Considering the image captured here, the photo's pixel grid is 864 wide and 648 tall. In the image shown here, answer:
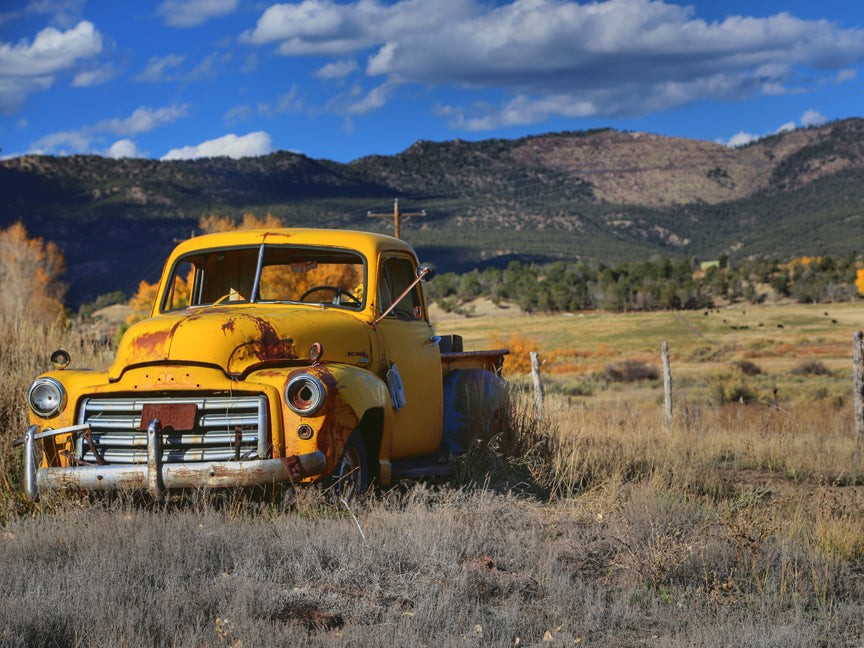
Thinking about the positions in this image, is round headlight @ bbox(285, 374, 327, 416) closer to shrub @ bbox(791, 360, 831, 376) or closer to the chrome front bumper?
the chrome front bumper

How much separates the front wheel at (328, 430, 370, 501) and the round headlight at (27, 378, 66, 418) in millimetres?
1797

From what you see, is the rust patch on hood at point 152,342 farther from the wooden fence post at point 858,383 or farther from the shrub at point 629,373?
the shrub at point 629,373

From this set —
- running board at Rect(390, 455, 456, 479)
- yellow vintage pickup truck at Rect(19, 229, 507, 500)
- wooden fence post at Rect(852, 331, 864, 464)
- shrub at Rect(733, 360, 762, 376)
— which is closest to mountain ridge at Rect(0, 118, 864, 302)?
shrub at Rect(733, 360, 762, 376)

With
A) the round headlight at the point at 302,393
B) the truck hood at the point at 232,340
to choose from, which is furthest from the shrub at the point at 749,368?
the round headlight at the point at 302,393

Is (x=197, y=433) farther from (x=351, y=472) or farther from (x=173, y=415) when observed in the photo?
(x=351, y=472)

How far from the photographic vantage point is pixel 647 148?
189 m

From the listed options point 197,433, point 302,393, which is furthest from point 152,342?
point 302,393

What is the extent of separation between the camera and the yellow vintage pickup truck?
643cm

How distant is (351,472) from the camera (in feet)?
22.6

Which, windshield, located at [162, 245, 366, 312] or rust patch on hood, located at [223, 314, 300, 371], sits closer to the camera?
rust patch on hood, located at [223, 314, 300, 371]

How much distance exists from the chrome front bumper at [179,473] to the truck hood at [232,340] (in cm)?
57

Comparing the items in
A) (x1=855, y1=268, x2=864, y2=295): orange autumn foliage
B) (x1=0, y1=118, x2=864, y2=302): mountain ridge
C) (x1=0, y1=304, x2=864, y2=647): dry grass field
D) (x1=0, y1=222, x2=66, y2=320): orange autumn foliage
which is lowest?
(x1=0, y1=304, x2=864, y2=647): dry grass field

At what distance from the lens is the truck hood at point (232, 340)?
6.67 meters

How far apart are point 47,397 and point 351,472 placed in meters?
2.03
